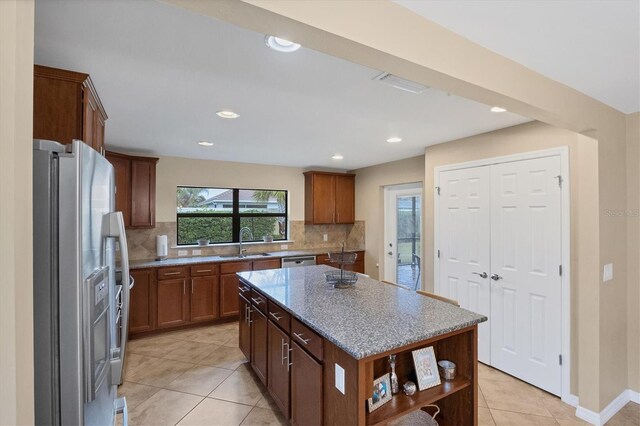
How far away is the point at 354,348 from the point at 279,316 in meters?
0.92

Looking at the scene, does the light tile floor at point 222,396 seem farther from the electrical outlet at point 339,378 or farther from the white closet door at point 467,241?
the electrical outlet at point 339,378

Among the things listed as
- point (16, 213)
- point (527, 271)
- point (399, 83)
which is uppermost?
point (399, 83)

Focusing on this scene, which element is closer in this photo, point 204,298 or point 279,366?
point 279,366

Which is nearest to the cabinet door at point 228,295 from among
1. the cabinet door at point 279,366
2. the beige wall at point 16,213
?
the cabinet door at point 279,366

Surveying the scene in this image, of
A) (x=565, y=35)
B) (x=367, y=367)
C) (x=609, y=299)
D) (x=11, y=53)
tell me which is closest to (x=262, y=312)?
(x=367, y=367)

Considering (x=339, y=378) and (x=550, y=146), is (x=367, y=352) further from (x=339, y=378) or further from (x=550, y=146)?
(x=550, y=146)

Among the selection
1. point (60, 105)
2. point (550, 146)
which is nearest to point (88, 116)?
point (60, 105)

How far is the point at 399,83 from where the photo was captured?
191cm

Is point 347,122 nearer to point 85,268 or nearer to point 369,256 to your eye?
point 85,268

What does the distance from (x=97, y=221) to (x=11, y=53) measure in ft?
2.17

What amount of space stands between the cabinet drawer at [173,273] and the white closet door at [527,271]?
143 inches

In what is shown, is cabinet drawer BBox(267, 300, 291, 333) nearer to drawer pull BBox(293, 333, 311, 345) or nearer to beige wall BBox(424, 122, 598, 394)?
drawer pull BBox(293, 333, 311, 345)

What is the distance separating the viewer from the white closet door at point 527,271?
2.60 meters

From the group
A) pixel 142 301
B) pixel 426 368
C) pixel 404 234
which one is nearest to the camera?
pixel 426 368
